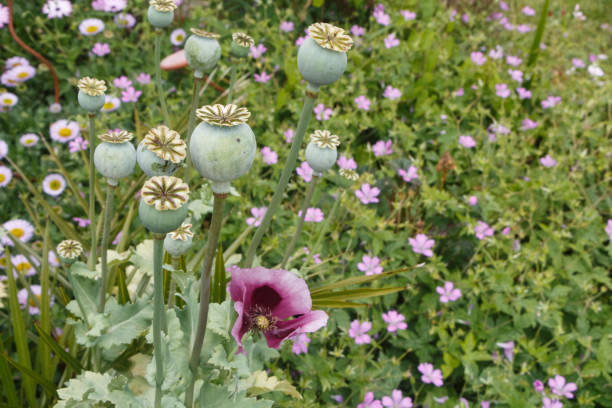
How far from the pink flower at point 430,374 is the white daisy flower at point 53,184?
1.27 m

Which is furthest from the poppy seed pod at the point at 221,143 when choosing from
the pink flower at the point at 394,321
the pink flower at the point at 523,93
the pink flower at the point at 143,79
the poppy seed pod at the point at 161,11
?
the pink flower at the point at 523,93

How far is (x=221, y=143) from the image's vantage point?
1.48 ft

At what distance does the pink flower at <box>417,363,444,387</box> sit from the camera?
130cm

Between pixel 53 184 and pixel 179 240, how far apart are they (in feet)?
3.98

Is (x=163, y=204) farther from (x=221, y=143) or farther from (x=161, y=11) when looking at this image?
(x=161, y=11)

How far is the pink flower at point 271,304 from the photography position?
0.66m

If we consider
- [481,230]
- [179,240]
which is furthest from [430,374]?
[179,240]

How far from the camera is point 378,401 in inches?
47.7

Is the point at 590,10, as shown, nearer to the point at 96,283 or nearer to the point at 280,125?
the point at 280,125

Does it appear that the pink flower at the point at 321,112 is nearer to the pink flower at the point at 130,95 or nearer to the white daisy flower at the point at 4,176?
the pink flower at the point at 130,95

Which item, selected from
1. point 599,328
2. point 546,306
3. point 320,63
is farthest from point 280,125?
point 320,63

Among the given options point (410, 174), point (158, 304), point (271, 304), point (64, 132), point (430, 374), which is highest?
point (158, 304)

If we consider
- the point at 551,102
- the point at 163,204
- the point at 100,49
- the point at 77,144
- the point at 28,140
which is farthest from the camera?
the point at 551,102

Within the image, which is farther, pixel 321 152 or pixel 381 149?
pixel 381 149
